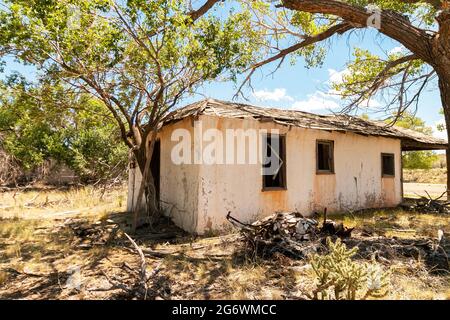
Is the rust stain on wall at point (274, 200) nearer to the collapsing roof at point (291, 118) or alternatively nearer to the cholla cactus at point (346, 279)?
the collapsing roof at point (291, 118)

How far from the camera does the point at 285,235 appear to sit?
18.5 ft

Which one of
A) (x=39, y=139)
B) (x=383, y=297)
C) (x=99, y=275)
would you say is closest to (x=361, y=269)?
(x=383, y=297)

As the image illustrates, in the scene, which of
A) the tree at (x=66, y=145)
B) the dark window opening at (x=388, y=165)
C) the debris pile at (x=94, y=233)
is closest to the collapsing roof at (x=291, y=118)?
the dark window opening at (x=388, y=165)

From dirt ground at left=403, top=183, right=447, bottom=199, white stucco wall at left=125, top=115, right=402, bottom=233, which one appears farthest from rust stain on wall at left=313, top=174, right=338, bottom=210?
dirt ground at left=403, top=183, right=447, bottom=199

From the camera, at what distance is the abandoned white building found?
24.3ft

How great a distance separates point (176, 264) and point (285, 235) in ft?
6.72

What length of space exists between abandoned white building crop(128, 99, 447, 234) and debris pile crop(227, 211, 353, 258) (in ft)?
6.03

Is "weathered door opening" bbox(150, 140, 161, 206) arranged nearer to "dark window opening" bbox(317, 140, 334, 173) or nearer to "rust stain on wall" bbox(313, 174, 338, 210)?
"rust stain on wall" bbox(313, 174, 338, 210)

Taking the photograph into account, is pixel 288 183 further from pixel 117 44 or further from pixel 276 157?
pixel 117 44

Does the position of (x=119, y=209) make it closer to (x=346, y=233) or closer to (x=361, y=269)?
(x=346, y=233)

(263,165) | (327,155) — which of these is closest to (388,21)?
(263,165)

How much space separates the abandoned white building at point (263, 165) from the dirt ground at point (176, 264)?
95 centimetres

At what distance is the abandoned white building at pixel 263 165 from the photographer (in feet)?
24.3
